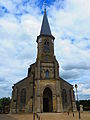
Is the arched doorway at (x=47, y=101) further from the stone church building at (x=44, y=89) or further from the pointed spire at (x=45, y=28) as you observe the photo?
the pointed spire at (x=45, y=28)

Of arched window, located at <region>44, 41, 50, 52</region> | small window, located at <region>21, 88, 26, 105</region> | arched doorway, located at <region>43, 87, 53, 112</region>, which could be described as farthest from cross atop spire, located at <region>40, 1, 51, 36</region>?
small window, located at <region>21, 88, 26, 105</region>

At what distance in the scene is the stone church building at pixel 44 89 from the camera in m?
34.4

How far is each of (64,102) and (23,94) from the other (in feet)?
35.6

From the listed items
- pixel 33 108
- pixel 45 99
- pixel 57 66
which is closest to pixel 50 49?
Result: pixel 57 66

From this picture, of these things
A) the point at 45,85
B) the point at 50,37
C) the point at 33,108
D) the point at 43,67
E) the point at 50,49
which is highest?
the point at 50,37

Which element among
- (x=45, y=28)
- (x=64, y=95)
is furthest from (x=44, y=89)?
(x=45, y=28)

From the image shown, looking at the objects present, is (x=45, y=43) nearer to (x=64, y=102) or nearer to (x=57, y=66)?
(x=57, y=66)

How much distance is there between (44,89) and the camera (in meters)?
35.8

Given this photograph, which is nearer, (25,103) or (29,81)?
(25,103)

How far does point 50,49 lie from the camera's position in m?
41.1

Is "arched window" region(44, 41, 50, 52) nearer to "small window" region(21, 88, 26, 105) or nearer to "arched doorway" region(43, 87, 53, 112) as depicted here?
"arched doorway" region(43, 87, 53, 112)

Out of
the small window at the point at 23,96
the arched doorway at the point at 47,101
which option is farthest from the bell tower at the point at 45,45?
the small window at the point at 23,96

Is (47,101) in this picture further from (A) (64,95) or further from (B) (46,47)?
(B) (46,47)

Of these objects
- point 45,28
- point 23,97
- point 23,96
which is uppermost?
point 45,28
